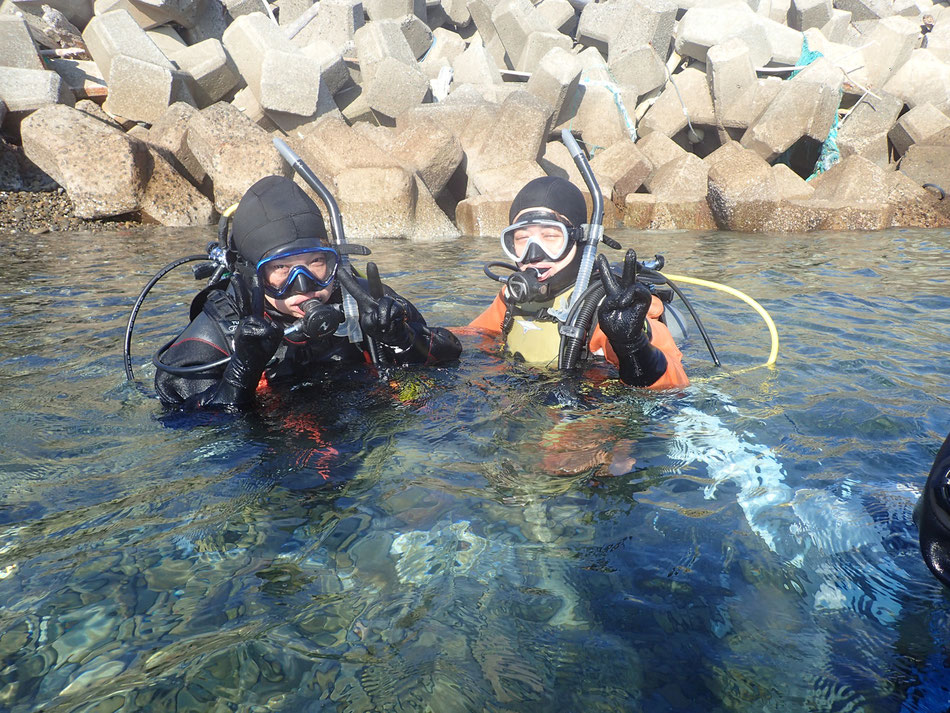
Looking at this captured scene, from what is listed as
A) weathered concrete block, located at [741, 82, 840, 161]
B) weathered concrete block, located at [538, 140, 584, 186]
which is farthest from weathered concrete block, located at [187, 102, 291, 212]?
weathered concrete block, located at [741, 82, 840, 161]

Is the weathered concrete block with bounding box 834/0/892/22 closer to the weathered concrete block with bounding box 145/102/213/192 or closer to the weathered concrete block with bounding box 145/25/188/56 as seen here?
the weathered concrete block with bounding box 145/25/188/56

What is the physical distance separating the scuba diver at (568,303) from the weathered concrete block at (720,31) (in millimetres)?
13208

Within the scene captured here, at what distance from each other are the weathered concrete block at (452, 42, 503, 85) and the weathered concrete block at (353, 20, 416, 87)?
49.2 inches

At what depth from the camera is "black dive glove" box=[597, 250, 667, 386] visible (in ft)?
10.4

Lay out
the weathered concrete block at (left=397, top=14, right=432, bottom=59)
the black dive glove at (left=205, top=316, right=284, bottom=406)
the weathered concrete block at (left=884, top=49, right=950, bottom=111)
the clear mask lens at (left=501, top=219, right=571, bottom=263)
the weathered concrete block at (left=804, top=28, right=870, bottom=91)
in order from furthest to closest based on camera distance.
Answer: the weathered concrete block at (left=397, top=14, right=432, bottom=59), the weathered concrete block at (left=804, top=28, right=870, bottom=91), the weathered concrete block at (left=884, top=49, right=950, bottom=111), the clear mask lens at (left=501, top=219, right=571, bottom=263), the black dive glove at (left=205, top=316, right=284, bottom=406)

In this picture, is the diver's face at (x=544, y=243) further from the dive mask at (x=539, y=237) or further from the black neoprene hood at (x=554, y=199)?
the black neoprene hood at (x=554, y=199)

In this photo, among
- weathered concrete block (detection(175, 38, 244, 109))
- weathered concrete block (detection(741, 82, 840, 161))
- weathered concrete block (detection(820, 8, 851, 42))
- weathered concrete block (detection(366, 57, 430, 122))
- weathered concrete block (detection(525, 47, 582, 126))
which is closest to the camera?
weathered concrete block (detection(741, 82, 840, 161))

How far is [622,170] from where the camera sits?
12.0 metres

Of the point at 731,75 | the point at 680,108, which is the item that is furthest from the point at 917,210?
the point at 680,108

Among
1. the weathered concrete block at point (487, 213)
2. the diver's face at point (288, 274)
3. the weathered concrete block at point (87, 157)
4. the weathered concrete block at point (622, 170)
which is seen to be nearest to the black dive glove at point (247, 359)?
→ the diver's face at point (288, 274)

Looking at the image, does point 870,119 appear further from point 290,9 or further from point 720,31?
point 290,9

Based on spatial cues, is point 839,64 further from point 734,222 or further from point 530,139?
point 530,139

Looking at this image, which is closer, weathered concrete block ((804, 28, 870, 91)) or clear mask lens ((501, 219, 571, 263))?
clear mask lens ((501, 219, 571, 263))

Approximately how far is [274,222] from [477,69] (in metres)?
11.9
